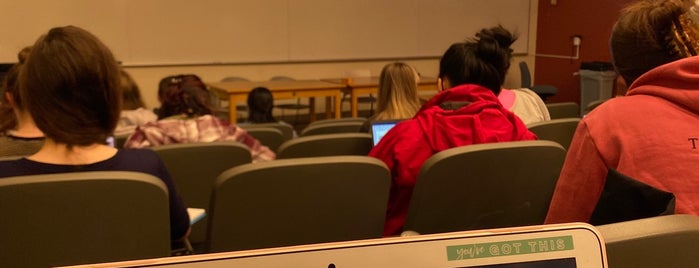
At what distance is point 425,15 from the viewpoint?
848 cm

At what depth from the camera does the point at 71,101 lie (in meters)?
1.60

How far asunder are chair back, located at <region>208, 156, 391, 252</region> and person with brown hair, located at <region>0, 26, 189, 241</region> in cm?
17

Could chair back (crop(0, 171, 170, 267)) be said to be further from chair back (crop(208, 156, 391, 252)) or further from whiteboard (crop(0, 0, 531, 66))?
whiteboard (crop(0, 0, 531, 66))

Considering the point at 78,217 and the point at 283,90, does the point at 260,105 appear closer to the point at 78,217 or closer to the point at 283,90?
the point at 283,90

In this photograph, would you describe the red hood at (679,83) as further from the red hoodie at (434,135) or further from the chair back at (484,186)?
the red hoodie at (434,135)

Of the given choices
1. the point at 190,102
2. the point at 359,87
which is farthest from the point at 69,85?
the point at 359,87

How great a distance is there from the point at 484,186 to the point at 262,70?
600 centimetres

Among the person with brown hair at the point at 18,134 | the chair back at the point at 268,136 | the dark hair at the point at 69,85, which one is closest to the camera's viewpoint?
the dark hair at the point at 69,85

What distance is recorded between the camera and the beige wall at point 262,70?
718 centimetres

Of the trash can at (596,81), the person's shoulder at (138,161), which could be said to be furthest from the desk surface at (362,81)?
the person's shoulder at (138,161)

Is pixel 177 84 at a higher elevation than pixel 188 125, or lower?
higher

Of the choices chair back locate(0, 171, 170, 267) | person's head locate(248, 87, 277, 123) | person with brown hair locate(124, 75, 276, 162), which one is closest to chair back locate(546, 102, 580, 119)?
person with brown hair locate(124, 75, 276, 162)

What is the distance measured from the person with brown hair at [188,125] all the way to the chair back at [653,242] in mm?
2073

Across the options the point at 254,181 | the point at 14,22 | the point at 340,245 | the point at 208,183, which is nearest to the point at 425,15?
the point at 14,22
